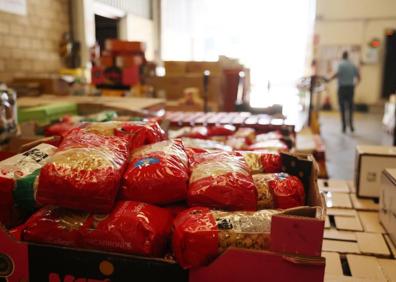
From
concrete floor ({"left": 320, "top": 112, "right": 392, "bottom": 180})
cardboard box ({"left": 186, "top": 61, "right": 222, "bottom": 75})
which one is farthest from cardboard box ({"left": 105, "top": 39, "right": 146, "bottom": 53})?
concrete floor ({"left": 320, "top": 112, "right": 392, "bottom": 180})

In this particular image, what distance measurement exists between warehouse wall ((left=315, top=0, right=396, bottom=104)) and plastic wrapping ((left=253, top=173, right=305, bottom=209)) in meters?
10.6

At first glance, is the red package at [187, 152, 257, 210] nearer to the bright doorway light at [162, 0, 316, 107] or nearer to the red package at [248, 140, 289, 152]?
the red package at [248, 140, 289, 152]

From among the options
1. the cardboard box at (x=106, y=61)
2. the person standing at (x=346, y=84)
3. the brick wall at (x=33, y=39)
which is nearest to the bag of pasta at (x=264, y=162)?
the cardboard box at (x=106, y=61)

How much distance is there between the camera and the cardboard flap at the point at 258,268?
93cm

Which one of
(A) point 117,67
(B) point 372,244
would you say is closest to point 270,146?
(B) point 372,244

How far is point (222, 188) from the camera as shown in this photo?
1156 millimetres

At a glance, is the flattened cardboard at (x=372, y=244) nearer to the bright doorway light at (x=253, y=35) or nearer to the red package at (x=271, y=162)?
the red package at (x=271, y=162)

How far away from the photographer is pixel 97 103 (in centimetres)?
336

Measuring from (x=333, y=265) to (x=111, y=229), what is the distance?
96cm

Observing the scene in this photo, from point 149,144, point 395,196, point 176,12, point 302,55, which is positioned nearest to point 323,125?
point 302,55

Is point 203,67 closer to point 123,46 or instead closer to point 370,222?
point 123,46

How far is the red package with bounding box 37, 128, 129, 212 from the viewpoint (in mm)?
1076

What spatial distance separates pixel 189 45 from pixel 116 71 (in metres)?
8.24

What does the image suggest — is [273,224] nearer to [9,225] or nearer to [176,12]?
[9,225]
